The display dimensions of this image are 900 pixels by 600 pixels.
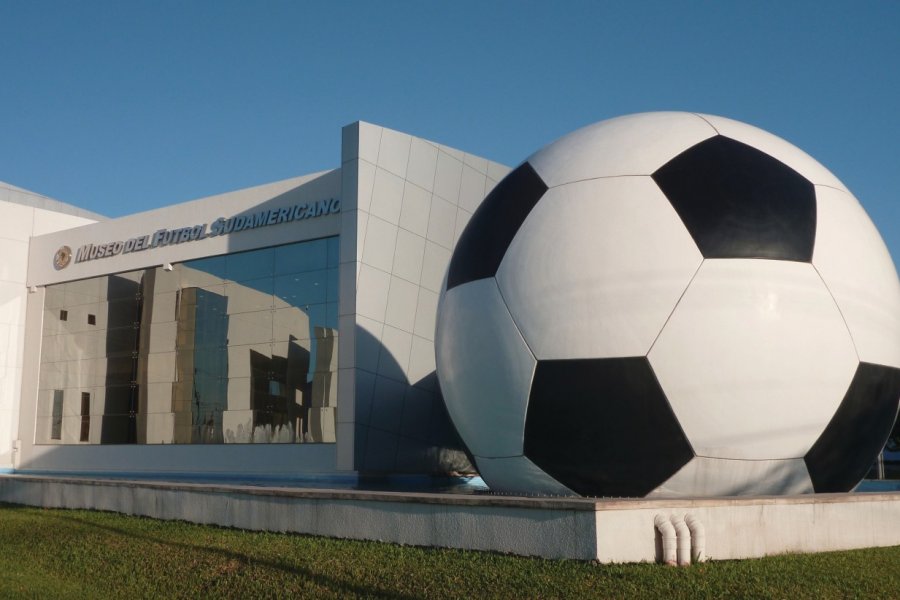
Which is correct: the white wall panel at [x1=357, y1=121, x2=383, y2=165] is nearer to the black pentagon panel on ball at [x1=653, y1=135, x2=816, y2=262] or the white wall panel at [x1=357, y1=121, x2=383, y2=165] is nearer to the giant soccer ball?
the giant soccer ball

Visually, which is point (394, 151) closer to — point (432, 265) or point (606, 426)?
point (432, 265)

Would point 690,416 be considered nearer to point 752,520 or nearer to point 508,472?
point 752,520

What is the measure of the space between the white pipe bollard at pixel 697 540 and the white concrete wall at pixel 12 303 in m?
22.2

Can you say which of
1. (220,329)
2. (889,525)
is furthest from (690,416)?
(220,329)

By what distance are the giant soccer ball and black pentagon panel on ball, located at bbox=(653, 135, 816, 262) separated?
15 millimetres

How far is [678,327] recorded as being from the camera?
5965 millimetres

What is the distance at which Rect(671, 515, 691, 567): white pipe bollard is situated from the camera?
531 centimetres

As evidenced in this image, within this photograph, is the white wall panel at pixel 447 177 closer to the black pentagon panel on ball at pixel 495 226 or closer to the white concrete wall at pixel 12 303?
the black pentagon panel on ball at pixel 495 226

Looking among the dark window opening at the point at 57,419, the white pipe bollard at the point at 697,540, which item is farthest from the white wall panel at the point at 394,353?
the dark window opening at the point at 57,419

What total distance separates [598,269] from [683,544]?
2.00 meters

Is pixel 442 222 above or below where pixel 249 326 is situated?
above

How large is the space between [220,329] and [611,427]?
14202mm

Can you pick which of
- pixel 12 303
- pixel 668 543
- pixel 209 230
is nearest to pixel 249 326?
pixel 209 230

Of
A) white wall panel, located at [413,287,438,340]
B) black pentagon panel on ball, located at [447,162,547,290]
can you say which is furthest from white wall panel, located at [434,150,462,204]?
black pentagon panel on ball, located at [447,162,547,290]
